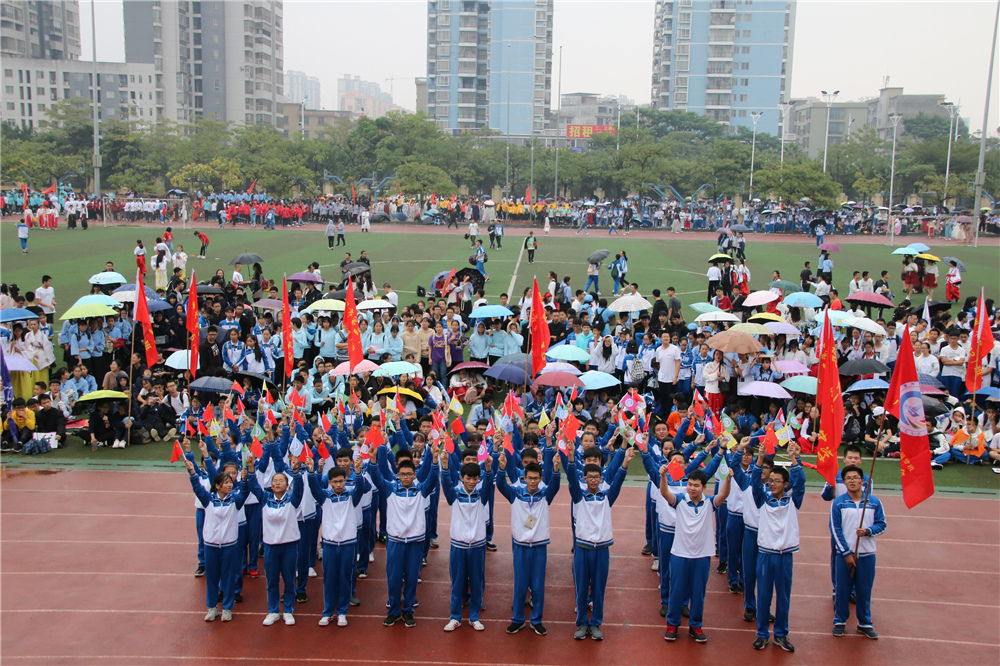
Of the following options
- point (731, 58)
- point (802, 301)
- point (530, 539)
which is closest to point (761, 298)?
point (802, 301)

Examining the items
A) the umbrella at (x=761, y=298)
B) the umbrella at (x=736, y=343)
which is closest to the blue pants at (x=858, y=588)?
the umbrella at (x=736, y=343)

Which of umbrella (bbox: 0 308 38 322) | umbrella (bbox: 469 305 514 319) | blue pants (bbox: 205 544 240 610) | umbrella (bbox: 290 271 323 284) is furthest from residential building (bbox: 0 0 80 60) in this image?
blue pants (bbox: 205 544 240 610)

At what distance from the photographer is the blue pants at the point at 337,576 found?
7.93 m

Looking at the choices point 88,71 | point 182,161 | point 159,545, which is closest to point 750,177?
point 182,161

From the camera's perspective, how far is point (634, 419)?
1013 cm

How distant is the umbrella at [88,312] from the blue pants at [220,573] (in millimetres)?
7916

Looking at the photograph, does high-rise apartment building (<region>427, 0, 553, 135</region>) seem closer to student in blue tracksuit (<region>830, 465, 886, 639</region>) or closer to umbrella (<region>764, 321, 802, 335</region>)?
umbrella (<region>764, 321, 802, 335</region>)

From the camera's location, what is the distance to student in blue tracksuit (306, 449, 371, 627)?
7.92 meters

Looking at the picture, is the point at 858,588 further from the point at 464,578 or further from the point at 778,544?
the point at 464,578

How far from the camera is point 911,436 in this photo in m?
7.41

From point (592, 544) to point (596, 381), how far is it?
4.71 meters

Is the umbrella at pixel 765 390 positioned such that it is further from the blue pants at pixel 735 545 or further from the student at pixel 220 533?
the student at pixel 220 533

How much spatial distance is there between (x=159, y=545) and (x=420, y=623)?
3376 millimetres

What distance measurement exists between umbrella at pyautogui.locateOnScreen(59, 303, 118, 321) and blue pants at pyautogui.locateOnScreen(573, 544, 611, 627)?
10.0 metres
